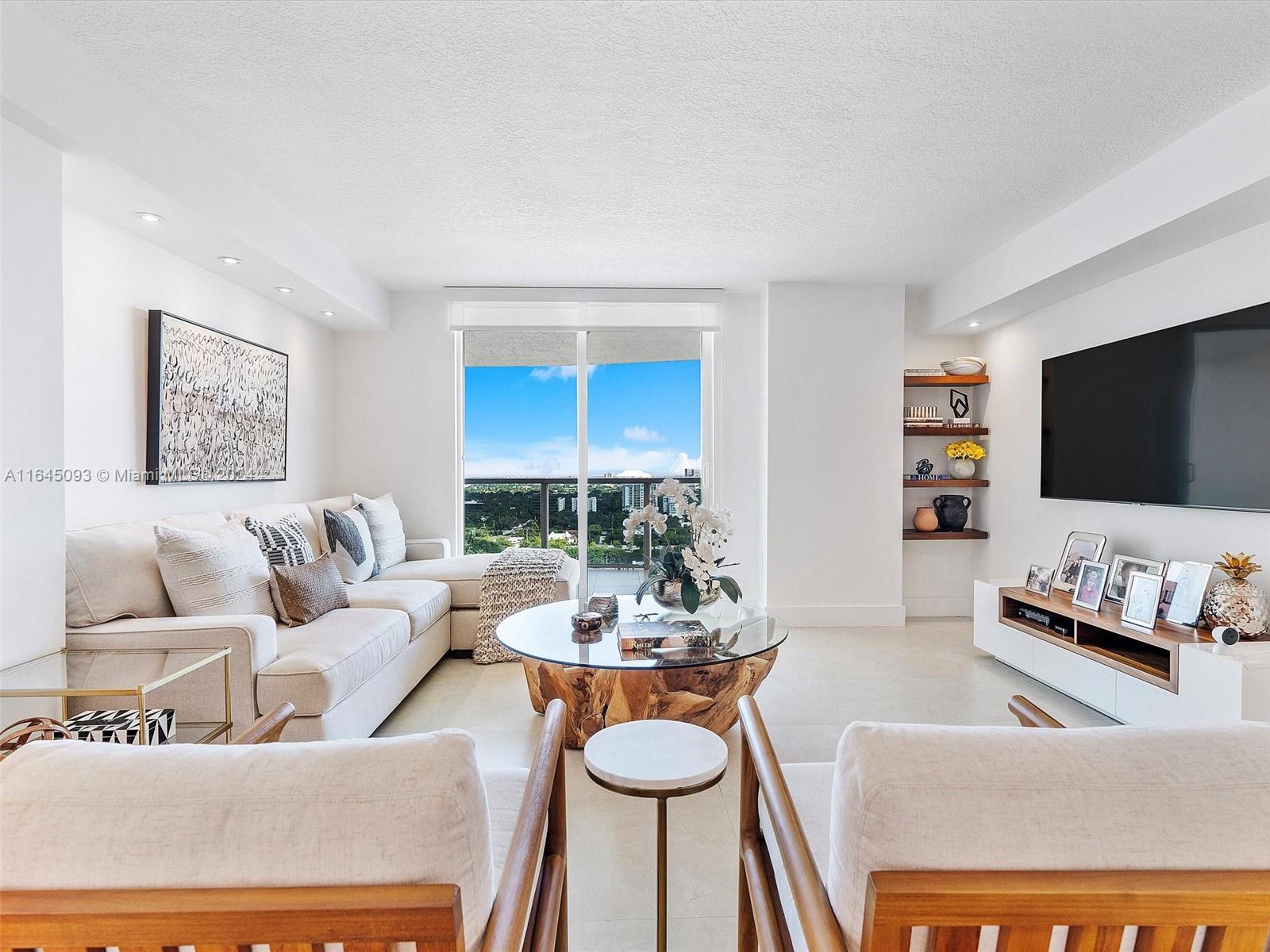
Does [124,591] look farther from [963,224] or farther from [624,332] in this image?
[963,224]

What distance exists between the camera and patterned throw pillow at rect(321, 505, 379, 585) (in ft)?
12.8

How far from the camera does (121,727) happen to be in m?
1.86

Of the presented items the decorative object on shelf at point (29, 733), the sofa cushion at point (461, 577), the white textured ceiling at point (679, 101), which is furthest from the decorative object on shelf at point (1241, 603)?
the decorative object on shelf at point (29, 733)

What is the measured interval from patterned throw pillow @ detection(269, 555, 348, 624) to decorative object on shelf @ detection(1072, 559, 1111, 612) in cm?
382

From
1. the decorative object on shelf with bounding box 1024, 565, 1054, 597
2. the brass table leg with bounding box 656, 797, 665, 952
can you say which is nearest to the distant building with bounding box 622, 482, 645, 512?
the decorative object on shelf with bounding box 1024, 565, 1054, 597

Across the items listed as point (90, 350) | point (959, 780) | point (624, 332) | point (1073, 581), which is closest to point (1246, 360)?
point (1073, 581)

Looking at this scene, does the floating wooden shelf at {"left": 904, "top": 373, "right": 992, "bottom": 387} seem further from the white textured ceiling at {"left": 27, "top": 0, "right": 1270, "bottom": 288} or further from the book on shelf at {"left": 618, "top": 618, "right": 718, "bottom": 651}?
the book on shelf at {"left": 618, "top": 618, "right": 718, "bottom": 651}

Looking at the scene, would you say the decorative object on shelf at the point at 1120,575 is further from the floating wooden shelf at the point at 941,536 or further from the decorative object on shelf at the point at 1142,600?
the floating wooden shelf at the point at 941,536

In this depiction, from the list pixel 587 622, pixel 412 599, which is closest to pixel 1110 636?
pixel 587 622

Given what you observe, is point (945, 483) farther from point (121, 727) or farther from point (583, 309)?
point (121, 727)

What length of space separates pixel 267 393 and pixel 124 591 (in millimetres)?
1970

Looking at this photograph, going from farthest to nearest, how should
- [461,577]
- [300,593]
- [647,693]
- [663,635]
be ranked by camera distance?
[461,577], [300,593], [663,635], [647,693]

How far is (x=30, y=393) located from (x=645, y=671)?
220 cm

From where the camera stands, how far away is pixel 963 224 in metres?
3.69
